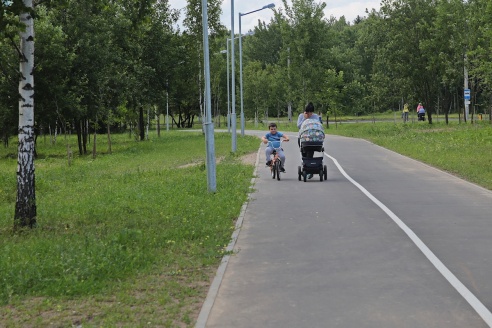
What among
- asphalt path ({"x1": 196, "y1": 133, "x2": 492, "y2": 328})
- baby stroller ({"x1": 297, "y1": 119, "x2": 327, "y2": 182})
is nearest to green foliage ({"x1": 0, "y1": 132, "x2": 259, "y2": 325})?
asphalt path ({"x1": 196, "y1": 133, "x2": 492, "y2": 328})

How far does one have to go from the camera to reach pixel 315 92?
53531 millimetres

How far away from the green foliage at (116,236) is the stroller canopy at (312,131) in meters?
1.96

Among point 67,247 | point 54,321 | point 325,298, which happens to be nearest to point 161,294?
point 54,321

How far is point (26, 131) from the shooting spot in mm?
11062

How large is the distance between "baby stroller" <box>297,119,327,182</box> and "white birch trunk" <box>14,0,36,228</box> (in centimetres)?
794

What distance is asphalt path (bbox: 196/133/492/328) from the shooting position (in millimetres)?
6309

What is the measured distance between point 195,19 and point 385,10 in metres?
15.2

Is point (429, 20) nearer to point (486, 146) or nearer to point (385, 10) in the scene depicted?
point (385, 10)

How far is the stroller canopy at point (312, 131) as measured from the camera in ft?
56.7

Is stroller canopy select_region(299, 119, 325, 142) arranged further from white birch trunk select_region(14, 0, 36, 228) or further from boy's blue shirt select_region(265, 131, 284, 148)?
white birch trunk select_region(14, 0, 36, 228)

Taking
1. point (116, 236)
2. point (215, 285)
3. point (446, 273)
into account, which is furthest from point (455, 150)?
point (215, 285)

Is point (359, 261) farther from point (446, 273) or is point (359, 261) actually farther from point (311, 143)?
point (311, 143)

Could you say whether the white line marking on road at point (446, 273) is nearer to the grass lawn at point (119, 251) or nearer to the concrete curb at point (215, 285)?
the concrete curb at point (215, 285)

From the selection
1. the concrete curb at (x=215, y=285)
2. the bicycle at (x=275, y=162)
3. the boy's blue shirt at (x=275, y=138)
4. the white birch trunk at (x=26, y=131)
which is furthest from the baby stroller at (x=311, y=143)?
the white birch trunk at (x=26, y=131)
